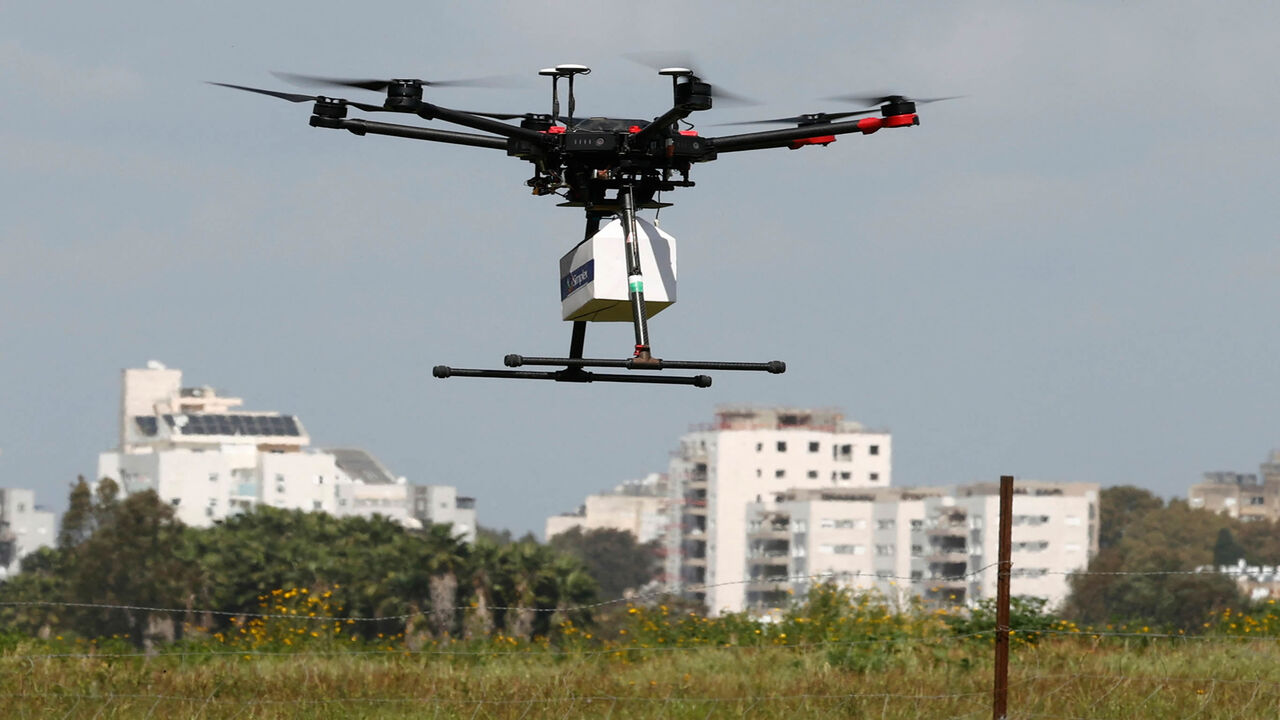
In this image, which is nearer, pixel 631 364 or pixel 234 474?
pixel 631 364

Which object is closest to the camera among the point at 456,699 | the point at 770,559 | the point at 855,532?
the point at 456,699

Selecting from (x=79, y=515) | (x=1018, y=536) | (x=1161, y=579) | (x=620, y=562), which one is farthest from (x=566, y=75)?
(x=620, y=562)

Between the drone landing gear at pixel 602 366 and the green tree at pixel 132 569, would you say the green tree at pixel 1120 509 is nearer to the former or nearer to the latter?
the green tree at pixel 132 569

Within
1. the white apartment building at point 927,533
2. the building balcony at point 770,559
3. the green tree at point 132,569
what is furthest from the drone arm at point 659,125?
the building balcony at point 770,559

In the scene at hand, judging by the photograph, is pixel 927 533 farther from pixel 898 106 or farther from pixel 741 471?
pixel 898 106

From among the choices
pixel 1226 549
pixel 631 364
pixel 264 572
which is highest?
pixel 631 364

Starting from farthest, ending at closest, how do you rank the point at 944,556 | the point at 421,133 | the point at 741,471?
the point at 741,471
the point at 944,556
the point at 421,133

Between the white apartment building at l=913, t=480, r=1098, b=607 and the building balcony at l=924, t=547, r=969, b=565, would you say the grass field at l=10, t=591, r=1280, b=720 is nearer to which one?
the white apartment building at l=913, t=480, r=1098, b=607
